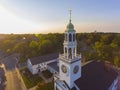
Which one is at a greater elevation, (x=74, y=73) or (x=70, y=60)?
(x=70, y=60)

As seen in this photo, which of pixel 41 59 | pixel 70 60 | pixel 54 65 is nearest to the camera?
pixel 70 60

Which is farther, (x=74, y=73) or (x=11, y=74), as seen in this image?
(x=11, y=74)

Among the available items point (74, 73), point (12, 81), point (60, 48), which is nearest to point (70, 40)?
point (74, 73)

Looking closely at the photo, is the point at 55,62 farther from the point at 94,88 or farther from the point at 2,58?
the point at 2,58

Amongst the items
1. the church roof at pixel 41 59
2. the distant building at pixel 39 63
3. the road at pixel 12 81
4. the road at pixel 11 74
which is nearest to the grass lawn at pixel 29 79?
the distant building at pixel 39 63

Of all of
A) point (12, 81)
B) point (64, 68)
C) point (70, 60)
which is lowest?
point (12, 81)

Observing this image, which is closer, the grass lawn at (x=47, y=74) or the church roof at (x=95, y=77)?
the church roof at (x=95, y=77)

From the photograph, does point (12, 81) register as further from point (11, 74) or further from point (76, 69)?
point (76, 69)

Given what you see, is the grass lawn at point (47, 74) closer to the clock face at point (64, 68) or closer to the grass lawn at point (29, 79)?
the grass lawn at point (29, 79)

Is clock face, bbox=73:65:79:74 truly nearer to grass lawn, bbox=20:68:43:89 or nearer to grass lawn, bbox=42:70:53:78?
grass lawn, bbox=20:68:43:89
